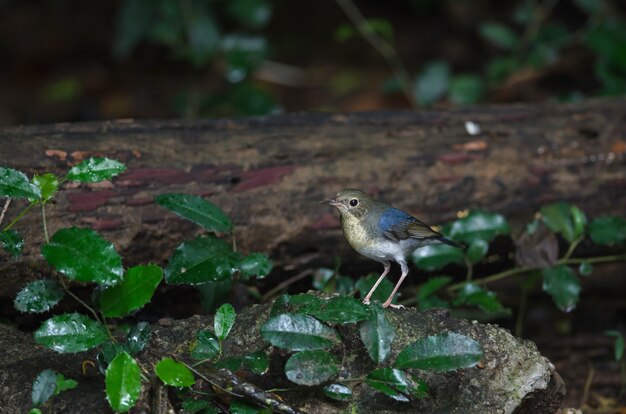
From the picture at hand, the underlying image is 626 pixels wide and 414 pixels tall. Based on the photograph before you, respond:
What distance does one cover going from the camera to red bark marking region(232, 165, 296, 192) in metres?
5.00

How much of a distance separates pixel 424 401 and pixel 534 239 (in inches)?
78.6

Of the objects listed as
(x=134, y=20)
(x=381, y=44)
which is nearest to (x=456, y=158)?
(x=381, y=44)

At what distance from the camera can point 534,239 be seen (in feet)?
17.1

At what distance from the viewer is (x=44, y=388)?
3.21 m

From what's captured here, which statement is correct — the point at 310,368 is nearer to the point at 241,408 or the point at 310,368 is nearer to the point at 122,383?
the point at 241,408

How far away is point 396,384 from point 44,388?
4.51 ft

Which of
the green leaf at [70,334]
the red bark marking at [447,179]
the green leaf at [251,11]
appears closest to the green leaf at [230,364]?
the green leaf at [70,334]

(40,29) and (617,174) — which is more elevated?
(40,29)

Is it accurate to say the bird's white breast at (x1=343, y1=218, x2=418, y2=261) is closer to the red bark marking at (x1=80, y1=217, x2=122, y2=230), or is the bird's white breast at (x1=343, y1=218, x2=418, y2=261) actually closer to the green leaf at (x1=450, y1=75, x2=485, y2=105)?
the red bark marking at (x1=80, y1=217, x2=122, y2=230)

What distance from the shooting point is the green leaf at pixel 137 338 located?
3.59 meters

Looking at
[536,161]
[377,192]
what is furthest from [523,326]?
[377,192]

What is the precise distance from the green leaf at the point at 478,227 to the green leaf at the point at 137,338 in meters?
2.19

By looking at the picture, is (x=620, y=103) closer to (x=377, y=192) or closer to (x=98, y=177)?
(x=377, y=192)

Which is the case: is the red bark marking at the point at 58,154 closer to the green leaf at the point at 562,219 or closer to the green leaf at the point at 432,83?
the green leaf at the point at 562,219
